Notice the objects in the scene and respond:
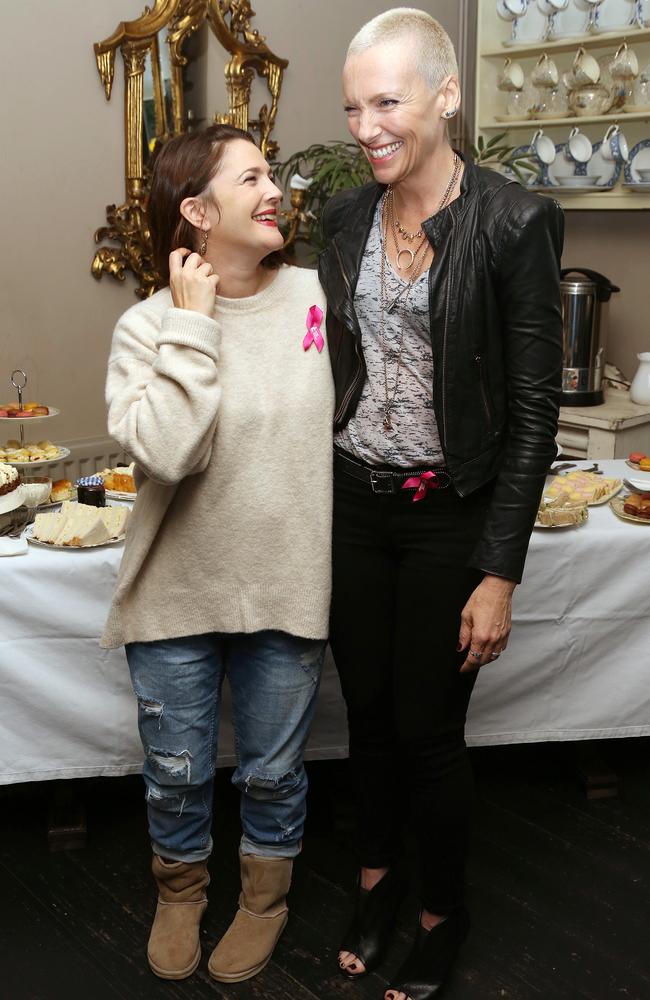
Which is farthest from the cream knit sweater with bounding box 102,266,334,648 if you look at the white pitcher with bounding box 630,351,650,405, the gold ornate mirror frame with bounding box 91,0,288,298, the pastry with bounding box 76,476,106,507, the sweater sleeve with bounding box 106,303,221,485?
the white pitcher with bounding box 630,351,650,405

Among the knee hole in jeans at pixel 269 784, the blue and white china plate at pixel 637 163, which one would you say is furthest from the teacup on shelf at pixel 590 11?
the knee hole in jeans at pixel 269 784

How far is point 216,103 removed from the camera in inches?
138

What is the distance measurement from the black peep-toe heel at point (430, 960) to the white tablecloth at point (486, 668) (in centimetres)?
50

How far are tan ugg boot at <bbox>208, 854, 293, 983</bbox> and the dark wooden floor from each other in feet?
0.09

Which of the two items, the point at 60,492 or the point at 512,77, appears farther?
the point at 512,77

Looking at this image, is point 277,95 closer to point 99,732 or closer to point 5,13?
point 5,13

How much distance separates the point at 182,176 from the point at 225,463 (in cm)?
42

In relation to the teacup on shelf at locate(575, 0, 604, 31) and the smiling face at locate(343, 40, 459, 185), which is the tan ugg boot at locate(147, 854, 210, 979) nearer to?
the smiling face at locate(343, 40, 459, 185)

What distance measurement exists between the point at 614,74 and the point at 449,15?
0.96m

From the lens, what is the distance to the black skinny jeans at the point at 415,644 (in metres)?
1.52

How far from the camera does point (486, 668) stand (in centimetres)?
210

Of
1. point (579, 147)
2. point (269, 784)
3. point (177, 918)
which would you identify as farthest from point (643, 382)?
point (177, 918)

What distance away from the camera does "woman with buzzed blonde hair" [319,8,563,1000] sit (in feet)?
4.51

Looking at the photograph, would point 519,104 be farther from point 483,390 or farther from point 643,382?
point 483,390
